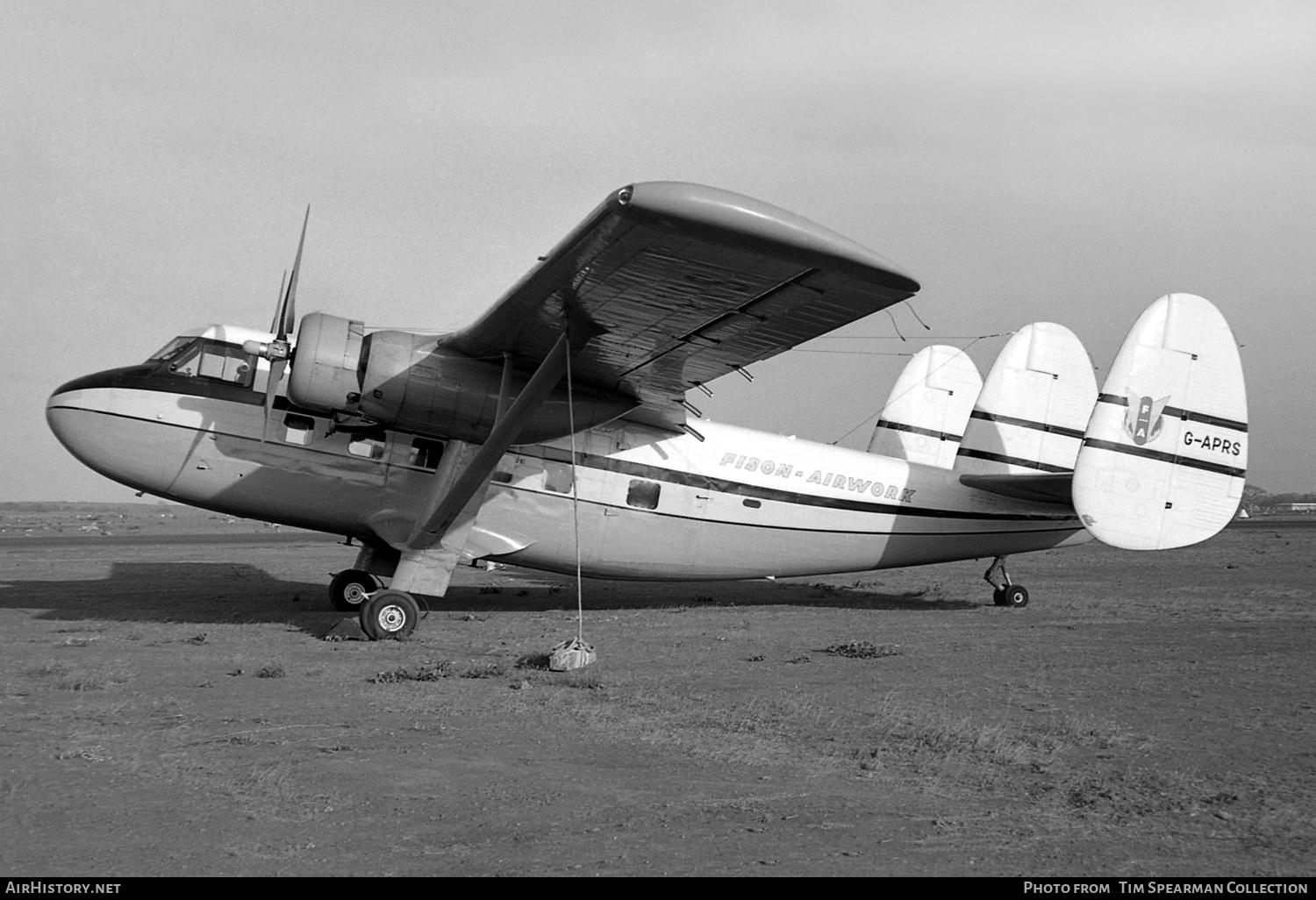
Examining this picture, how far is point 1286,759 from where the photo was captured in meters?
5.87

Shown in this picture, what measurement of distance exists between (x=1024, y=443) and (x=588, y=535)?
23.9 feet

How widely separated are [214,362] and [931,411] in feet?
39.4

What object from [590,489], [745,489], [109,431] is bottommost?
[109,431]

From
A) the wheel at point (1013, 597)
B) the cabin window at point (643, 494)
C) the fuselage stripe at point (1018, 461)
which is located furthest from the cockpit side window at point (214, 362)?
the wheel at point (1013, 597)

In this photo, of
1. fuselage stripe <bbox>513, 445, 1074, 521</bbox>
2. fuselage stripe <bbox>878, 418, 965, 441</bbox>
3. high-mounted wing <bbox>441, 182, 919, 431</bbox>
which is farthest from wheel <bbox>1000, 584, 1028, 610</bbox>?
high-mounted wing <bbox>441, 182, 919, 431</bbox>

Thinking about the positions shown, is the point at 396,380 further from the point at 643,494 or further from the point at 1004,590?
the point at 1004,590

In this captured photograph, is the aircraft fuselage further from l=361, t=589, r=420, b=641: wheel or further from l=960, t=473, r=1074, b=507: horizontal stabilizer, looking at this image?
l=361, t=589, r=420, b=641: wheel

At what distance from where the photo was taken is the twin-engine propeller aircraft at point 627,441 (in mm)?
10336

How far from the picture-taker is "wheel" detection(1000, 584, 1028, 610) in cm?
1538

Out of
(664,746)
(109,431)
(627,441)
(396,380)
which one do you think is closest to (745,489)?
(627,441)

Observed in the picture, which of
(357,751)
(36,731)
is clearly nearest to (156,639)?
(36,731)

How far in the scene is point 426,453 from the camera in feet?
42.5

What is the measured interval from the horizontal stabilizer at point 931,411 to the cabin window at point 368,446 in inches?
366
